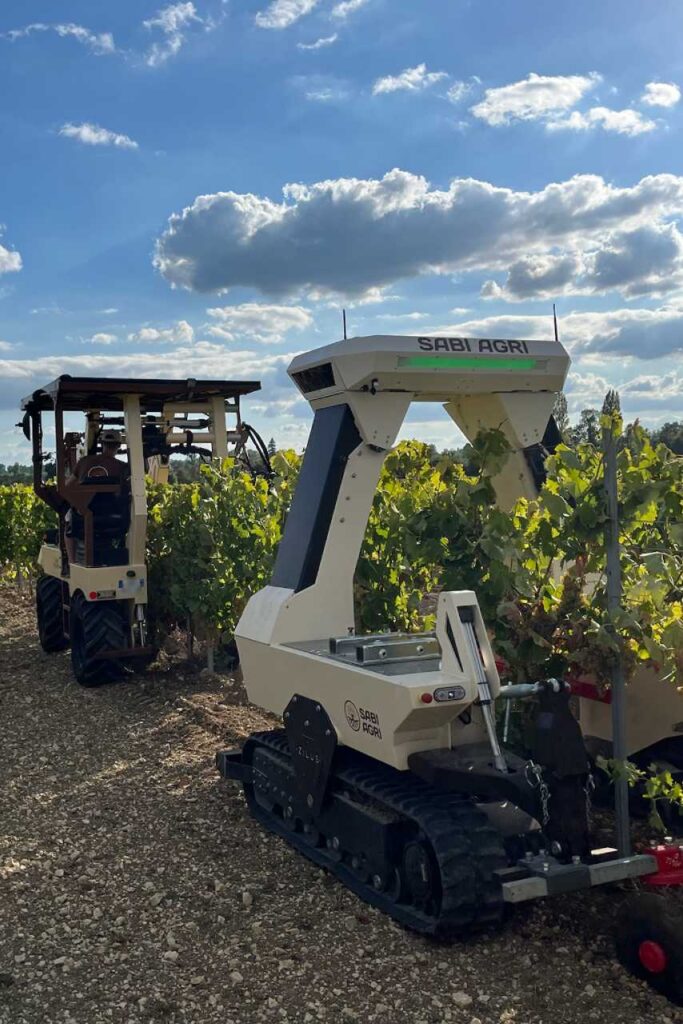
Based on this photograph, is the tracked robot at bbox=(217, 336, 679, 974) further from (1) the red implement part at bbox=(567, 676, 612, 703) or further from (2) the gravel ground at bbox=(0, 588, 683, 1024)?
(1) the red implement part at bbox=(567, 676, 612, 703)

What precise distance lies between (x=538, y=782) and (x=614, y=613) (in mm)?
868

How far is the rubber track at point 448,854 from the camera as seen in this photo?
165 inches

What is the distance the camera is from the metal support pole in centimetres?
444

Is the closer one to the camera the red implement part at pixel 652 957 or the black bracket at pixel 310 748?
the red implement part at pixel 652 957

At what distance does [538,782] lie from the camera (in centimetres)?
419

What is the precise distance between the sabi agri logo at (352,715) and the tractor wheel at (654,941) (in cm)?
148

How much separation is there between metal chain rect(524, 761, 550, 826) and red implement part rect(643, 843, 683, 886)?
1.67 ft

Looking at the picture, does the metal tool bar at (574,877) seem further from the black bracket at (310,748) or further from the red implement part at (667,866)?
the black bracket at (310,748)

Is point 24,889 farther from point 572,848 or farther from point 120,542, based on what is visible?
point 120,542

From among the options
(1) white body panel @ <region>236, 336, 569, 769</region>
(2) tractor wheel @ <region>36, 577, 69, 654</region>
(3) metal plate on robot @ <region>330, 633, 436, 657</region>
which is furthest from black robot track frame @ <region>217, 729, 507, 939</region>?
(2) tractor wheel @ <region>36, 577, 69, 654</region>

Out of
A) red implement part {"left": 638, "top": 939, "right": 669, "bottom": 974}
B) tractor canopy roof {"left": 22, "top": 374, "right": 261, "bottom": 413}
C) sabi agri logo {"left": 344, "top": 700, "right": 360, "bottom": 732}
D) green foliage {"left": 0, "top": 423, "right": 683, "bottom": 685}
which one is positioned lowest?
red implement part {"left": 638, "top": 939, "right": 669, "bottom": 974}

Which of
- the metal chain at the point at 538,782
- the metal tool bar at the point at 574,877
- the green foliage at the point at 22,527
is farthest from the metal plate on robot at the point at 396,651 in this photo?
the green foliage at the point at 22,527

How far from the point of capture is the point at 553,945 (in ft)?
14.5

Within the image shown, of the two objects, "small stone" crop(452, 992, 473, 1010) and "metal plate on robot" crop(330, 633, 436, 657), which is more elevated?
"metal plate on robot" crop(330, 633, 436, 657)
